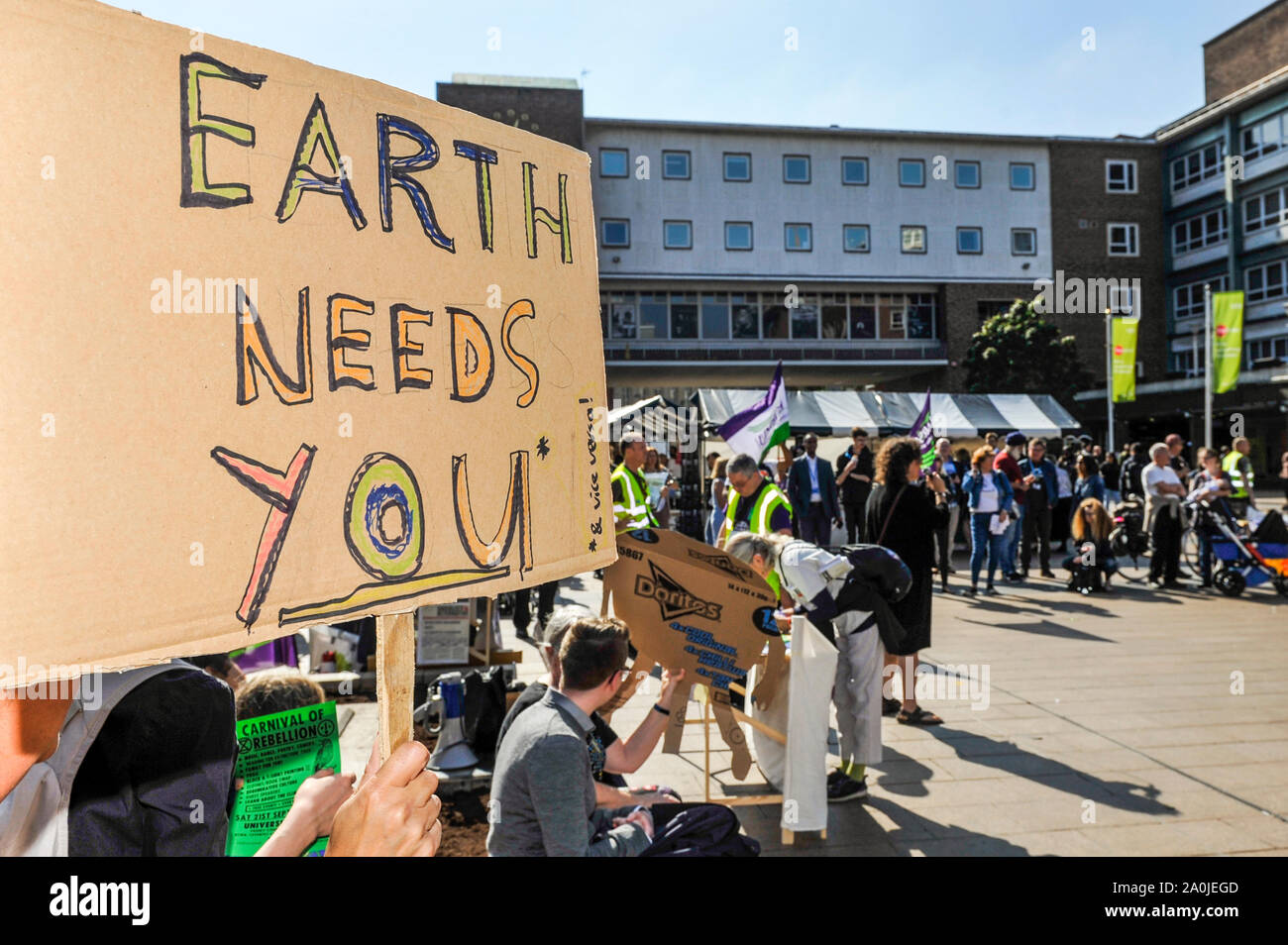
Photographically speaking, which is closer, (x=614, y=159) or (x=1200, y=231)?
(x=614, y=159)

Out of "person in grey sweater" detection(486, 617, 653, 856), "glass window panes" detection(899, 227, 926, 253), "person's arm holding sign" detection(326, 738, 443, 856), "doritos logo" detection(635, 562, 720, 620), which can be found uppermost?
"glass window panes" detection(899, 227, 926, 253)

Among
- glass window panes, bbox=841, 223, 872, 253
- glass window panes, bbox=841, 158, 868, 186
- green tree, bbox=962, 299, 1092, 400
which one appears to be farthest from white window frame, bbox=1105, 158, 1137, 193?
glass window panes, bbox=841, 223, 872, 253

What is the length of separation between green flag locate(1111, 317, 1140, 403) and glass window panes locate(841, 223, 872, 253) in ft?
40.1

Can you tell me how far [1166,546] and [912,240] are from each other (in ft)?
102

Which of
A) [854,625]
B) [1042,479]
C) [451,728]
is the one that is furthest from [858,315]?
[451,728]

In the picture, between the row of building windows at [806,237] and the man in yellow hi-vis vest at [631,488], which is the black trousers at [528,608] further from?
the row of building windows at [806,237]

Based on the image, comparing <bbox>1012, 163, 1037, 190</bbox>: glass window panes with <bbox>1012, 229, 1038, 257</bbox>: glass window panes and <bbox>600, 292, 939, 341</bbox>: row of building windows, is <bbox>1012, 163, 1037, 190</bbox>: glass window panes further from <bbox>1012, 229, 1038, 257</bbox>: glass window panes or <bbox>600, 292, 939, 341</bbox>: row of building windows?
<bbox>600, 292, 939, 341</bbox>: row of building windows

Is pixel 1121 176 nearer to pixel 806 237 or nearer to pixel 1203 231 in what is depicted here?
pixel 1203 231

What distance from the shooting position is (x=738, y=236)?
39.0 m

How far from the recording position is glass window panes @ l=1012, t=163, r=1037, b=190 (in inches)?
1610

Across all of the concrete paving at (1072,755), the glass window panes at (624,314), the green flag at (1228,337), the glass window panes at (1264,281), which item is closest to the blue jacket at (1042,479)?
the concrete paving at (1072,755)

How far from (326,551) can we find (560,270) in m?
0.81
